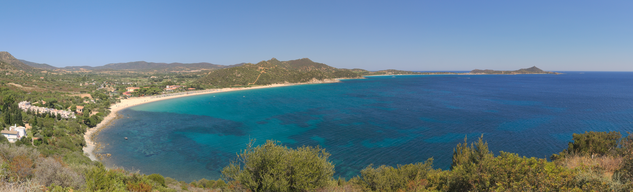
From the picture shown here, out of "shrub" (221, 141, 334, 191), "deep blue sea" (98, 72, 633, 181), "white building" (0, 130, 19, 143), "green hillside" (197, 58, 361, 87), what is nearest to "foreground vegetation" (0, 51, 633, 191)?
"shrub" (221, 141, 334, 191)

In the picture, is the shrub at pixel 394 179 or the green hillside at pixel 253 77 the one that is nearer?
the shrub at pixel 394 179

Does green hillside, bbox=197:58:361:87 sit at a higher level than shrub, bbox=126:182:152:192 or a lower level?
higher

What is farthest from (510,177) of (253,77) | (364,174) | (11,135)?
(253,77)

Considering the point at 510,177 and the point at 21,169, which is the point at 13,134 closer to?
the point at 21,169

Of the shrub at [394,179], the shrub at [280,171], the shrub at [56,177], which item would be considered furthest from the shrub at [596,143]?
the shrub at [56,177]

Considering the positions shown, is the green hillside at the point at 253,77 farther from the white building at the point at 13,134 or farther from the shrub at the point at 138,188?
the shrub at the point at 138,188

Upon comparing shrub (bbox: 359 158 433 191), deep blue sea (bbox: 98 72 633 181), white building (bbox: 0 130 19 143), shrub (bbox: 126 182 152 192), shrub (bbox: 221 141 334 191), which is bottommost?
deep blue sea (bbox: 98 72 633 181)

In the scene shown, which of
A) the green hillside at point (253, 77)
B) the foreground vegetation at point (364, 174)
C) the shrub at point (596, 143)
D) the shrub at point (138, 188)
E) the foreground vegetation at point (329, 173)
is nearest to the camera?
the foreground vegetation at point (329, 173)

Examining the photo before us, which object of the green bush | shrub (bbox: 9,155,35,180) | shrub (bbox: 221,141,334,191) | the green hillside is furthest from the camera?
the green hillside

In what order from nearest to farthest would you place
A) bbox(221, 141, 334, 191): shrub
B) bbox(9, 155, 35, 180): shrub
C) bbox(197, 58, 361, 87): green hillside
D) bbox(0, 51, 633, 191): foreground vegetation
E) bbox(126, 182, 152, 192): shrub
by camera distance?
1. bbox(0, 51, 633, 191): foreground vegetation
2. bbox(9, 155, 35, 180): shrub
3. bbox(126, 182, 152, 192): shrub
4. bbox(221, 141, 334, 191): shrub
5. bbox(197, 58, 361, 87): green hillside

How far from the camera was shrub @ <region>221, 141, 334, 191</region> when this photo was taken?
11625 mm

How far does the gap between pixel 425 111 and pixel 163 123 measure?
164 feet

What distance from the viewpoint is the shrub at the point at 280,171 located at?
1162 centimetres

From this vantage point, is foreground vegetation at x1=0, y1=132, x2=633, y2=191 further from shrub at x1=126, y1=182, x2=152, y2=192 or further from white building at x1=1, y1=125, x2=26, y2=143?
white building at x1=1, y1=125, x2=26, y2=143
